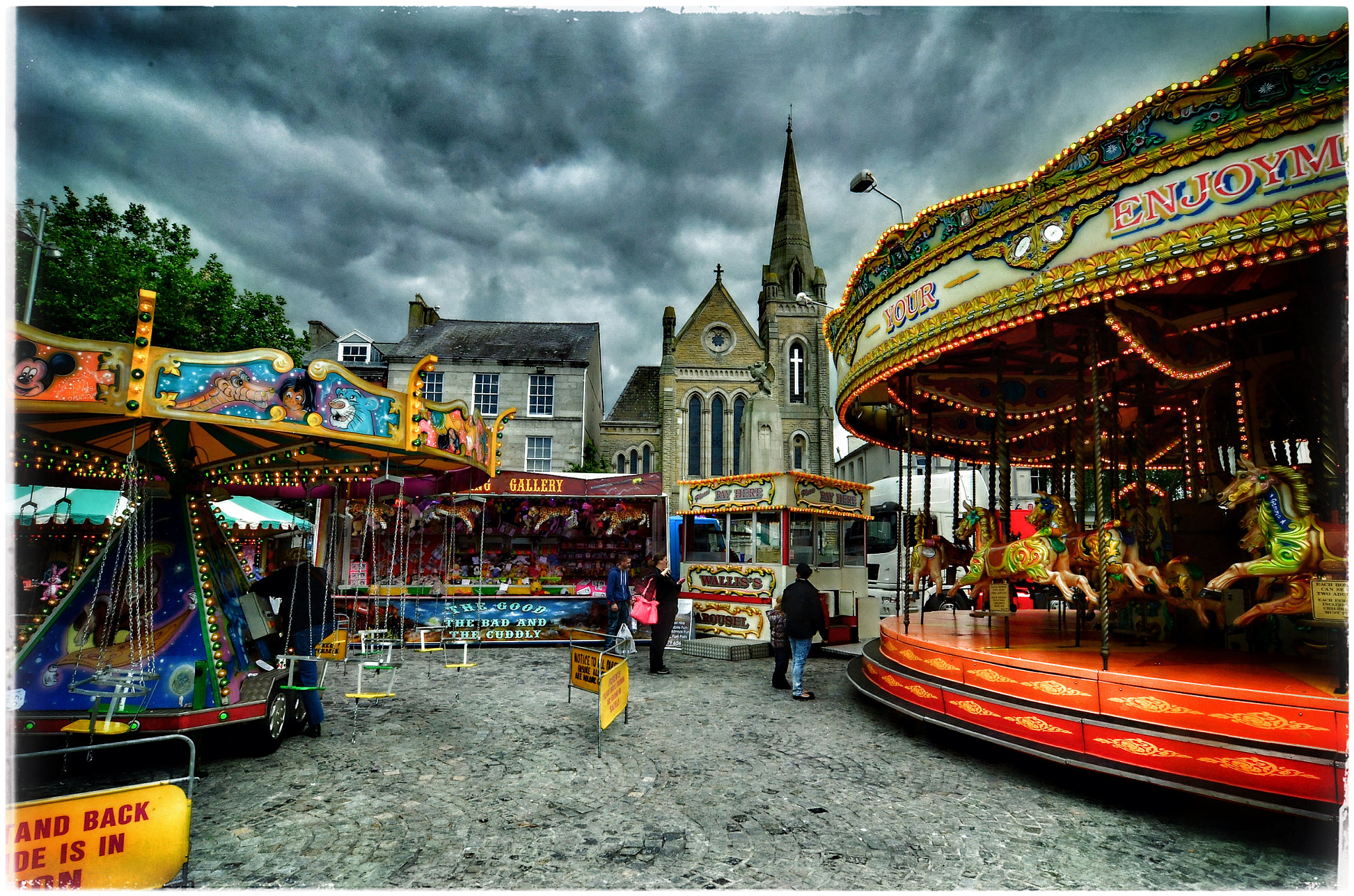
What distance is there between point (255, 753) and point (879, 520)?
22642 mm

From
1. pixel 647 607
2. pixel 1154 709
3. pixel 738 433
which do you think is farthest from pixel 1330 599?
pixel 738 433

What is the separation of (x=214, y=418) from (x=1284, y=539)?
8.28 meters

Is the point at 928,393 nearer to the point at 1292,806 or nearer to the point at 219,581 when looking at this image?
the point at 1292,806

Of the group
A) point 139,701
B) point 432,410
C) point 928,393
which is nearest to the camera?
Answer: point 139,701

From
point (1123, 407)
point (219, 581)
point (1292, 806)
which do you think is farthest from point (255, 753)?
point (1123, 407)

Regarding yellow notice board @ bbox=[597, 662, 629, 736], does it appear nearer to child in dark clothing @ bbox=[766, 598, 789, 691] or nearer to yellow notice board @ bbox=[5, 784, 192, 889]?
child in dark clothing @ bbox=[766, 598, 789, 691]

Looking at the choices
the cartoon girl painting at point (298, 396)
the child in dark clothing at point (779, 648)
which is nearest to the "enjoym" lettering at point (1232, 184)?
the child in dark clothing at point (779, 648)

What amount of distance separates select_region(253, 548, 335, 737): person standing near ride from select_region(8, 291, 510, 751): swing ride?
0.09 metres

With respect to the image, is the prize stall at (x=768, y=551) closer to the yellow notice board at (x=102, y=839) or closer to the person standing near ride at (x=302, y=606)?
the person standing near ride at (x=302, y=606)

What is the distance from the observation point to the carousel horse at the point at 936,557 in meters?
8.41

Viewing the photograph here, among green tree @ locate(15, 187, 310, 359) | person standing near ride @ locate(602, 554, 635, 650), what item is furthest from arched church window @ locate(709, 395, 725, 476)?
person standing near ride @ locate(602, 554, 635, 650)

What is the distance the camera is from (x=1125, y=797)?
4.92 meters

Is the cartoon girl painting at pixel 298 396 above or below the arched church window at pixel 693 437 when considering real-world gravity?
below

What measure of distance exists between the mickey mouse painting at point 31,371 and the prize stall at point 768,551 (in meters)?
9.95
